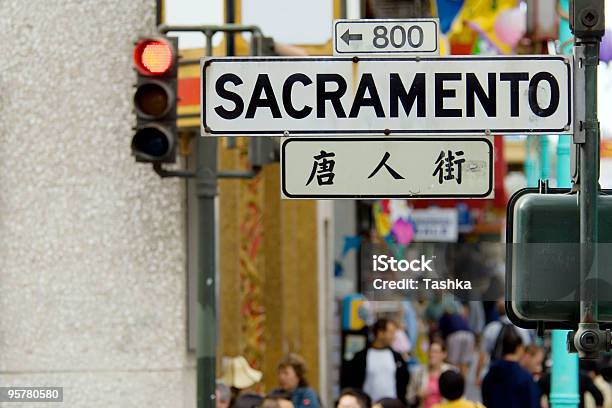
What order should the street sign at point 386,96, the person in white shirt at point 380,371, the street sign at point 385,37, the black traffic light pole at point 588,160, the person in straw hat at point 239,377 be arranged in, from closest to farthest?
1. the black traffic light pole at point 588,160
2. the street sign at point 386,96
3. the street sign at point 385,37
4. the person in straw hat at point 239,377
5. the person in white shirt at point 380,371

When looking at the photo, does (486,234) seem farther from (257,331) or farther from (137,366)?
(137,366)

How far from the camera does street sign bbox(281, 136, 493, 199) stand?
5578 mm

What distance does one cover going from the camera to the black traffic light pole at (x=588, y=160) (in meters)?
5.26

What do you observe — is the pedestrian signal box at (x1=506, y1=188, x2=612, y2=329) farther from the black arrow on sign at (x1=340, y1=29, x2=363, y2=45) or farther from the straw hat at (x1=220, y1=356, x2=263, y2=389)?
the straw hat at (x1=220, y1=356, x2=263, y2=389)

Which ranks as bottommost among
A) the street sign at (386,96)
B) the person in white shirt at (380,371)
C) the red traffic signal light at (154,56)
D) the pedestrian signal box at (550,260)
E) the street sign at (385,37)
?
the person in white shirt at (380,371)

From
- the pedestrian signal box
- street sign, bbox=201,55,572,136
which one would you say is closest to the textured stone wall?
street sign, bbox=201,55,572,136

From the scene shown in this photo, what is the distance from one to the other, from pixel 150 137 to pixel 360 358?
618cm

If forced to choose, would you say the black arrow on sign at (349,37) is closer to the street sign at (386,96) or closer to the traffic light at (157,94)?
the street sign at (386,96)

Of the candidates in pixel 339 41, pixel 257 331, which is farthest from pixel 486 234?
pixel 339 41

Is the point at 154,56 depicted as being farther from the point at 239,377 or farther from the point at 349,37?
the point at 239,377

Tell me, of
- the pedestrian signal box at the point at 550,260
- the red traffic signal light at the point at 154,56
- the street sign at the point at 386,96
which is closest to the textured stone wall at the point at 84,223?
the red traffic signal light at the point at 154,56

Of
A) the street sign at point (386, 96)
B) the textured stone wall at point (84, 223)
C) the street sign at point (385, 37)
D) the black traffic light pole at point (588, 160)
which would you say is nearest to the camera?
the black traffic light pole at point (588, 160)

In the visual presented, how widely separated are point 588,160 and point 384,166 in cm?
77

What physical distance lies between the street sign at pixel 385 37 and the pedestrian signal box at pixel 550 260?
810 millimetres
